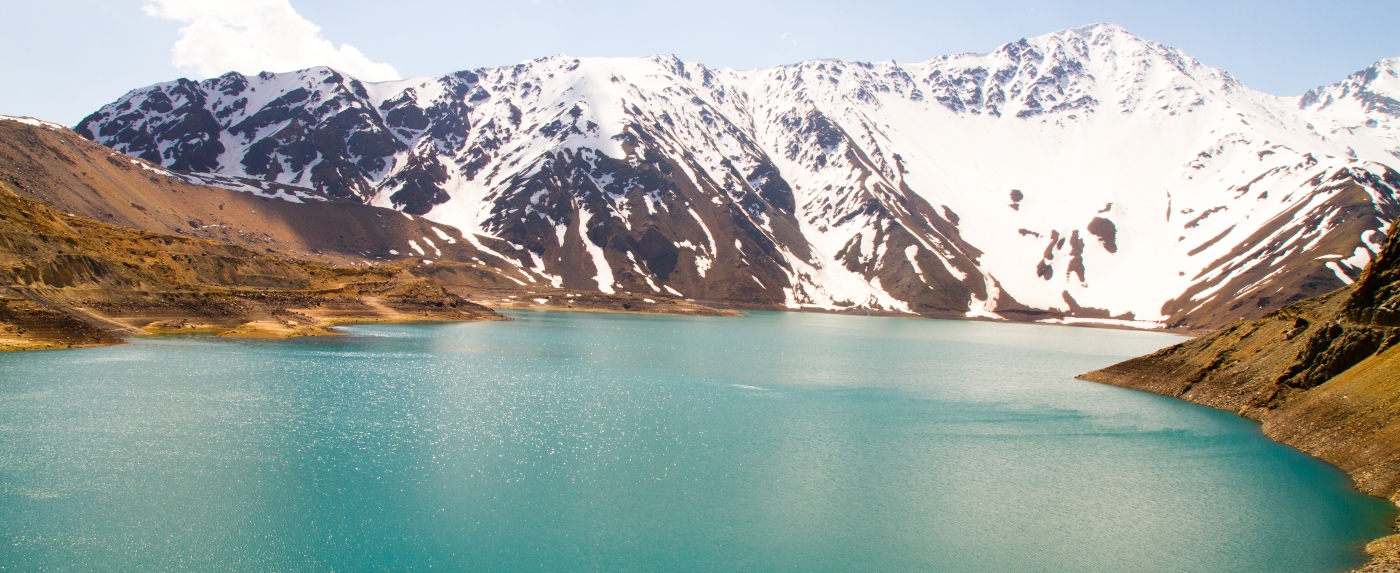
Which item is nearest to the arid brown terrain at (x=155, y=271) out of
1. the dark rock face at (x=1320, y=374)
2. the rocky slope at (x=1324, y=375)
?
the rocky slope at (x=1324, y=375)

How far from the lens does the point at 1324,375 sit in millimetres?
50500

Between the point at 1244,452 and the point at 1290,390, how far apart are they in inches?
488

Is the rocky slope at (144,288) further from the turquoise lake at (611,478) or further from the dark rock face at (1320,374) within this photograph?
the dark rock face at (1320,374)

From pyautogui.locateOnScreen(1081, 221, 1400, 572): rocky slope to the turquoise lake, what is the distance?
6.08ft

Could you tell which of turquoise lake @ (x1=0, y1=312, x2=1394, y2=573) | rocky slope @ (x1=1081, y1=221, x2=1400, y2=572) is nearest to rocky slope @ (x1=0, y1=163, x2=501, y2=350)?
turquoise lake @ (x1=0, y1=312, x2=1394, y2=573)

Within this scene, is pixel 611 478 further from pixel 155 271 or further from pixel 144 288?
pixel 155 271

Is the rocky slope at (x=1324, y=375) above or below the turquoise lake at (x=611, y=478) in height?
above

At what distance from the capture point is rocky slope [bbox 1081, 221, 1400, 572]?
38906mm

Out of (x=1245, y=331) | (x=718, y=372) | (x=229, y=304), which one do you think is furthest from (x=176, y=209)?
Result: (x=1245, y=331)

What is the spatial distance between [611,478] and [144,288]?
8028 cm

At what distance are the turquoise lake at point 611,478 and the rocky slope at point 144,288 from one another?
8462mm

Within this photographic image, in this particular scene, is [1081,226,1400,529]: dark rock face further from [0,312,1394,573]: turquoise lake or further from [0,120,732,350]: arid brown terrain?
[0,120,732,350]: arid brown terrain

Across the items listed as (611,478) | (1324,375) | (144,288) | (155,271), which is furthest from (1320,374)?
(155,271)

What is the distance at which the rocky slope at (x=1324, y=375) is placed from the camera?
38906 mm
